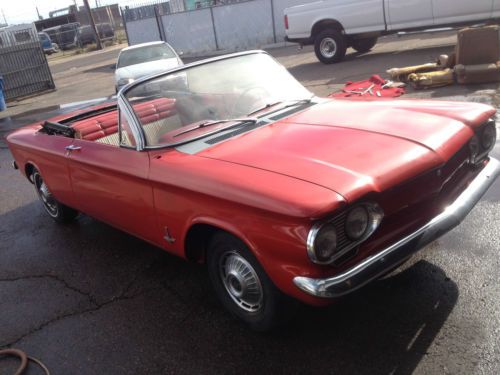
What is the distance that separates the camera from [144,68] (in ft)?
37.8

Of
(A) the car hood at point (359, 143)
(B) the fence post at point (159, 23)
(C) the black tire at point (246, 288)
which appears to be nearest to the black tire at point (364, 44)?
Answer: (A) the car hood at point (359, 143)

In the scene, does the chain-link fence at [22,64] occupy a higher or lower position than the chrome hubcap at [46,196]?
higher

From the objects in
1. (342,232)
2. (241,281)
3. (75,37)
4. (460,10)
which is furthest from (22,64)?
Answer: (75,37)

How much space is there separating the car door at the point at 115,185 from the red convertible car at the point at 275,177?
1cm

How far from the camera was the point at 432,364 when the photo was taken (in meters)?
2.53

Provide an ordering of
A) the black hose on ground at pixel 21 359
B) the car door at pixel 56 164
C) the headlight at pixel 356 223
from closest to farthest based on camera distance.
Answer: the headlight at pixel 356 223, the black hose on ground at pixel 21 359, the car door at pixel 56 164

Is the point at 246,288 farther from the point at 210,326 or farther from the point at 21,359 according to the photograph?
the point at 21,359

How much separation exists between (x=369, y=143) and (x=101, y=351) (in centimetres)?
208

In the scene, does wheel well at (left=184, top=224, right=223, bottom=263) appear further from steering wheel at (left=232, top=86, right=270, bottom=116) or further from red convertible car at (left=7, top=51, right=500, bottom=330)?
steering wheel at (left=232, top=86, right=270, bottom=116)

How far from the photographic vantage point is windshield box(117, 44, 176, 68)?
1179 cm

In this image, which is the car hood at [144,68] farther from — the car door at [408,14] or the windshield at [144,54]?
the car door at [408,14]

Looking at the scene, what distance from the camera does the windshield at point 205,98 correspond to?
3.37 meters

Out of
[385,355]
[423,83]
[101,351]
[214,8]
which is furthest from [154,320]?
[214,8]

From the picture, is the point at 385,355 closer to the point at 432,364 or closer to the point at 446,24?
the point at 432,364
